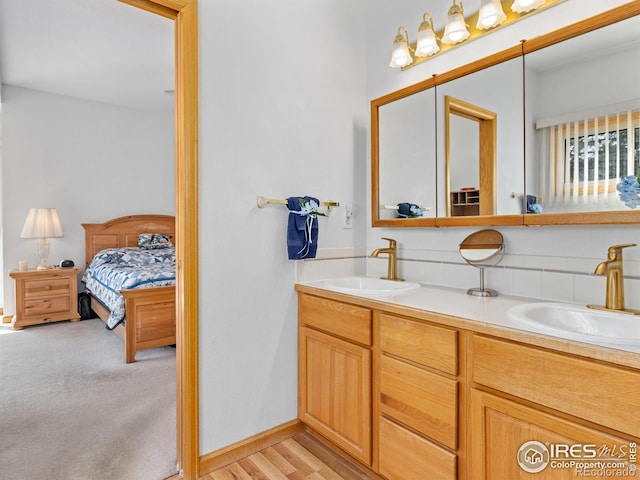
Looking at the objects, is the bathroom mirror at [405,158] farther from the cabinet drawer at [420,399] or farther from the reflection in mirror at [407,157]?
the cabinet drawer at [420,399]

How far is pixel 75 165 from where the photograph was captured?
4.91 m

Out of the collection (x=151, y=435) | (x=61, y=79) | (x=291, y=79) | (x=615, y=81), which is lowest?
(x=151, y=435)

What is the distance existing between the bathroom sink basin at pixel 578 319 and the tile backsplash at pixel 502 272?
10 cm

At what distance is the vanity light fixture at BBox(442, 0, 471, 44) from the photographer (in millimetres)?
1787

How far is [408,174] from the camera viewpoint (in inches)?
84.7

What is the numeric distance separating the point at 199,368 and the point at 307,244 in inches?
32.7

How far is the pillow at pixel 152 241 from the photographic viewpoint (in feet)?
17.1

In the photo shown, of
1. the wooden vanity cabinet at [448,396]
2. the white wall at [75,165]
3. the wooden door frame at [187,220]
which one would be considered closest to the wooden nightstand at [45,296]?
the white wall at [75,165]

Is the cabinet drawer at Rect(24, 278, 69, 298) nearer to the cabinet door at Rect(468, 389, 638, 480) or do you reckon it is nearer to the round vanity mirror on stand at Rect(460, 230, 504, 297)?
the round vanity mirror on stand at Rect(460, 230, 504, 297)

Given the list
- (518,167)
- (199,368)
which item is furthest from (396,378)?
(518,167)

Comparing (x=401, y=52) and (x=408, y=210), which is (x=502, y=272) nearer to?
(x=408, y=210)

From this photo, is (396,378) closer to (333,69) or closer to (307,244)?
(307,244)

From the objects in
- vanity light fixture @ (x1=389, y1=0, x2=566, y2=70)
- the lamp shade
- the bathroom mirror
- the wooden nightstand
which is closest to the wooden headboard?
the lamp shade

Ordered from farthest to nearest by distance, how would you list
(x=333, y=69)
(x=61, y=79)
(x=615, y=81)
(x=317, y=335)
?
(x=61, y=79) < (x=333, y=69) < (x=317, y=335) < (x=615, y=81)
